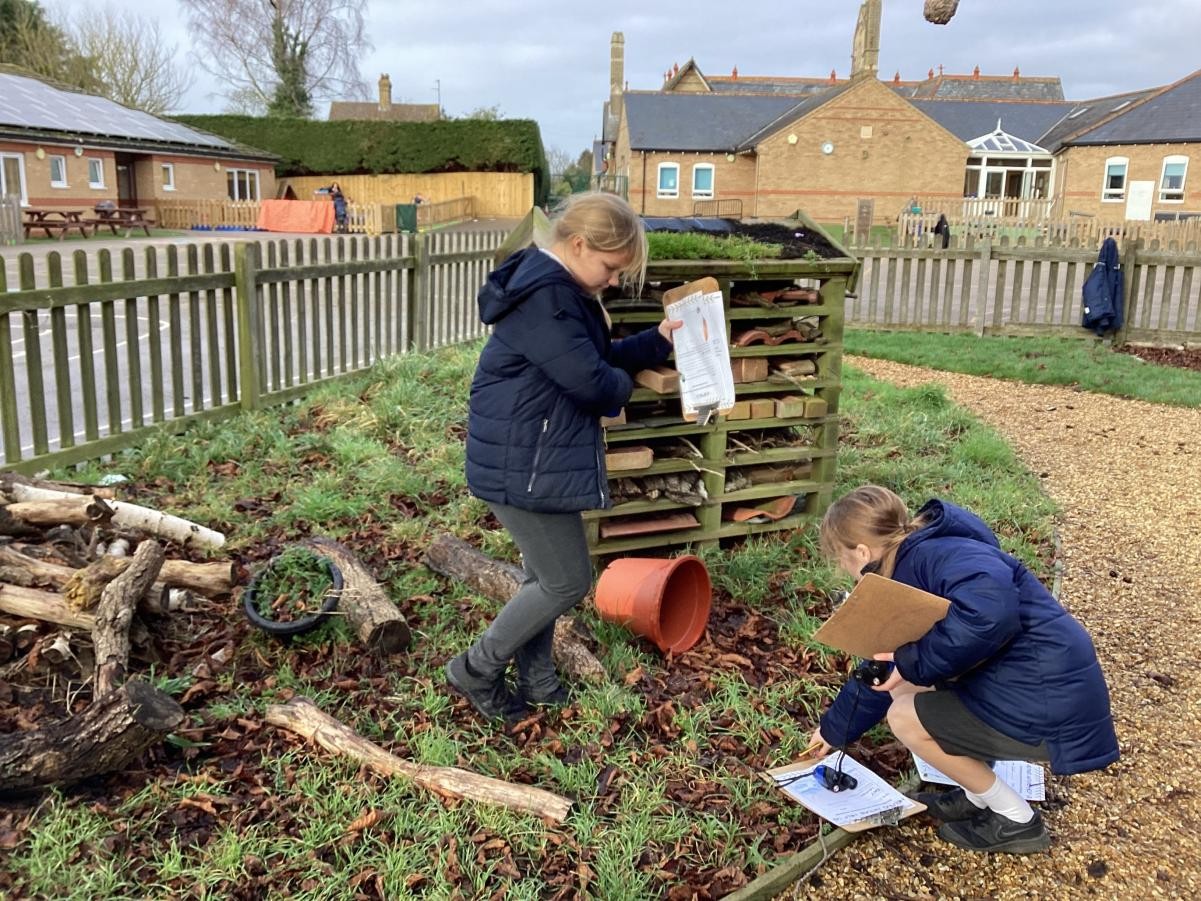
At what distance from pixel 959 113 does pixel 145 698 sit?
49478 mm

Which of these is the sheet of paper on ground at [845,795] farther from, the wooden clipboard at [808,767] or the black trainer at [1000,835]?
the black trainer at [1000,835]

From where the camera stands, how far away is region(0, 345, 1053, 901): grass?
2.71m

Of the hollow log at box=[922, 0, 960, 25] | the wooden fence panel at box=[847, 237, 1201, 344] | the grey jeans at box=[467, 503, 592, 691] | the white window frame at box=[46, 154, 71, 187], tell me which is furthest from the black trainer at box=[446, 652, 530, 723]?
the white window frame at box=[46, 154, 71, 187]

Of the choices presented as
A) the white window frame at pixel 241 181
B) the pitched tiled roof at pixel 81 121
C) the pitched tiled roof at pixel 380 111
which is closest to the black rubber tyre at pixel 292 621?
the pitched tiled roof at pixel 81 121

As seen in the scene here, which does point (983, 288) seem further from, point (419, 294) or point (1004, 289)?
point (419, 294)

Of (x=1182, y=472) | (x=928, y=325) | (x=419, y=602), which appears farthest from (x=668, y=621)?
(x=928, y=325)

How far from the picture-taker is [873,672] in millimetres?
3105

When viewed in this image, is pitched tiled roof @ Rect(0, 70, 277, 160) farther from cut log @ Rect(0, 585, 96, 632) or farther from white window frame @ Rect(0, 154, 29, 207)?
cut log @ Rect(0, 585, 96, 632)

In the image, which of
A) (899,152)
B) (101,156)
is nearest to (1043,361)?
(101,156)

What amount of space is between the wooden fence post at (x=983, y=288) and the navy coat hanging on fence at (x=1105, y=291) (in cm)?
119

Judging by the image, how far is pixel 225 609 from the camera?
4.16m

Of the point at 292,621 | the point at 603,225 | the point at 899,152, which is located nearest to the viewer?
the point at 603,225

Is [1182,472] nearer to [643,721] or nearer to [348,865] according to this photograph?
[643,721]

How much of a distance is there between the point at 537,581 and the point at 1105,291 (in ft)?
35.7
